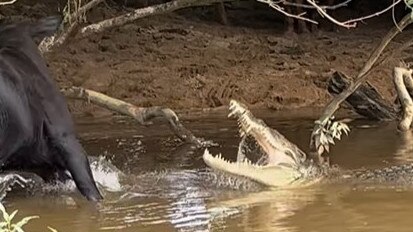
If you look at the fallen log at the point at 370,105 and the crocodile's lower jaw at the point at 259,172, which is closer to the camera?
the crocodile's lower jaw at the point at 259,172

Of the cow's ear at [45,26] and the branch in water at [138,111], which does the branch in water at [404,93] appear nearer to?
the branch in water at [138,111]

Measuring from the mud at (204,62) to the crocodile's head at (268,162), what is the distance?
4383mm

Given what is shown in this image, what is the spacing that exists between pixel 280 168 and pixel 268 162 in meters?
0.15

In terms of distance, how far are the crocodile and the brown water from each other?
19 cm

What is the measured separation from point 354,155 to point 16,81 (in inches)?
111

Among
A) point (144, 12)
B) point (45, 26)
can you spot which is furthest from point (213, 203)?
point (144, 12)

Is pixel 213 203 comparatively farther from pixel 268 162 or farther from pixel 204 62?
pixel 204 62

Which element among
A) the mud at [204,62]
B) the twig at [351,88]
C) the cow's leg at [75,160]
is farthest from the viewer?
the mud at [204,62]

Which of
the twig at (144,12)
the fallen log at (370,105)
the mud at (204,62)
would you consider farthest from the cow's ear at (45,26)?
the mud at (204,62)

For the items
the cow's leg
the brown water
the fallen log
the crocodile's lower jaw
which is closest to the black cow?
the cow's leg

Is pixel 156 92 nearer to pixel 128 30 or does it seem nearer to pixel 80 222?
pixel 128 30

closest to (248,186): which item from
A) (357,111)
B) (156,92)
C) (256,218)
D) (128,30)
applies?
(256,218)

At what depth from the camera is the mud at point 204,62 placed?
38.2 feet

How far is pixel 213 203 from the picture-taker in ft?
19.6
